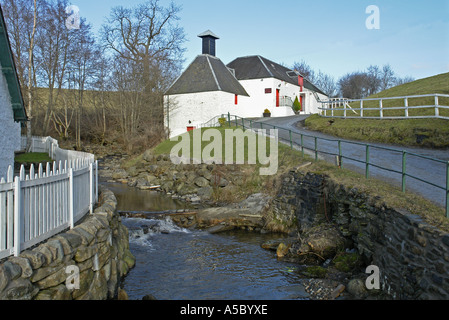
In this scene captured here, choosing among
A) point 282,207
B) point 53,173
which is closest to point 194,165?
point 282,207

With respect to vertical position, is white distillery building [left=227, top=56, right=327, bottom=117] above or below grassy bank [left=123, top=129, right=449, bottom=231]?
above

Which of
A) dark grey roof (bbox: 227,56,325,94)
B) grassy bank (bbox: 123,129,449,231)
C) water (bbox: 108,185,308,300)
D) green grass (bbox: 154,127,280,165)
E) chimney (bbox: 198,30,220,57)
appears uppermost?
chimney (bbox: 198,30,220,57)

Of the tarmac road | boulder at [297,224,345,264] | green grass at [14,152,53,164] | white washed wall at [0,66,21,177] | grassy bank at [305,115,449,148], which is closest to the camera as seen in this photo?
the tarmac road

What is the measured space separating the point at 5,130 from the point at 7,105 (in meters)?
0.88

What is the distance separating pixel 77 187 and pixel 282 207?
28.4ft

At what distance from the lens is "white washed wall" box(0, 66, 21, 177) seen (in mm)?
11422

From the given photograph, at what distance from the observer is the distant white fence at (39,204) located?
501cm

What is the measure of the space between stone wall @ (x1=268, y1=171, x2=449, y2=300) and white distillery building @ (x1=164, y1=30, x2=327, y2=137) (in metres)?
23.5

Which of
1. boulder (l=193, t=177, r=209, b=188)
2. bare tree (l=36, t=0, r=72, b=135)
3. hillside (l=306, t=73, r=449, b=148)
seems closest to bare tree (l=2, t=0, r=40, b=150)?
bare tree (l=36, t=0, r=72, b=135)

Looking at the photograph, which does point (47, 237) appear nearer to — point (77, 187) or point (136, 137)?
point (77, 187)

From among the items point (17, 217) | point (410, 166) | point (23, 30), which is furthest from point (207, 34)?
point (17, 217)

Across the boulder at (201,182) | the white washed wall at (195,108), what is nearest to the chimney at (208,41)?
the white washed wall at (195,108)

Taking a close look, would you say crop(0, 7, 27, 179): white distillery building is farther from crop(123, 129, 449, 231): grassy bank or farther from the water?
crop(123, 129, 449, 231): grassy bank
